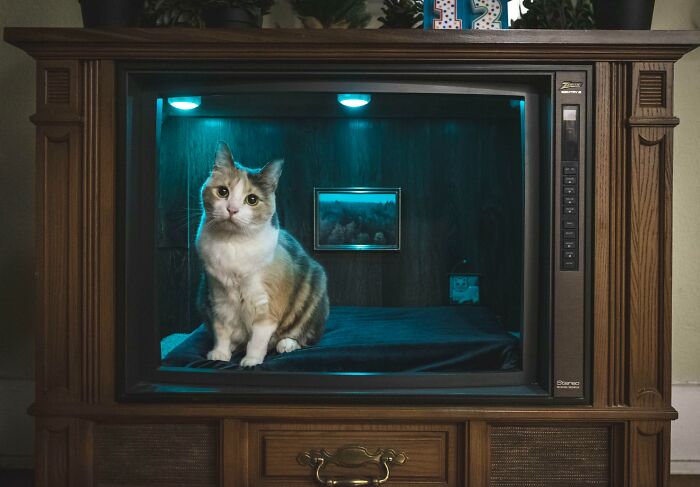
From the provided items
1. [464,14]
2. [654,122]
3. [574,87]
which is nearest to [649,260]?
[654,122]

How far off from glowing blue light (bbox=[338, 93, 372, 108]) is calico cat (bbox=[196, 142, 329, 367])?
200mm

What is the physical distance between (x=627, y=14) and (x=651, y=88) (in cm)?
16

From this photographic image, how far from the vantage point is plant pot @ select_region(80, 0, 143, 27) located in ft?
3.78

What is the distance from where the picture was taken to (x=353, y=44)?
1.10 meters

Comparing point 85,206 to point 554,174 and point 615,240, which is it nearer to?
point 554,174

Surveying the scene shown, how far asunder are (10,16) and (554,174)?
5.05 feet

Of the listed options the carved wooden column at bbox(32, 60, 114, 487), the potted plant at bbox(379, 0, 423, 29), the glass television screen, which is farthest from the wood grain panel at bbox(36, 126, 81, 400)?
the potted plant at bbox(379, 0, 423, 29)

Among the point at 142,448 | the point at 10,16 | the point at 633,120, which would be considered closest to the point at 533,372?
the point at 633,120

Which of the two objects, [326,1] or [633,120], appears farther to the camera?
[326,1]

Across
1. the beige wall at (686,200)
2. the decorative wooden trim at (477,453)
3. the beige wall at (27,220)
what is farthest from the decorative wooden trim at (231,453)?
the beige wall at (686,200)

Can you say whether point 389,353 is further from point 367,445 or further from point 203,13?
point 203,13

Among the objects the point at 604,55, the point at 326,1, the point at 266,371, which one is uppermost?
the point at 326,1

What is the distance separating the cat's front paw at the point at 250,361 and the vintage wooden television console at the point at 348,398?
3.4 inches

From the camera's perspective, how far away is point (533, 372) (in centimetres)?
119
